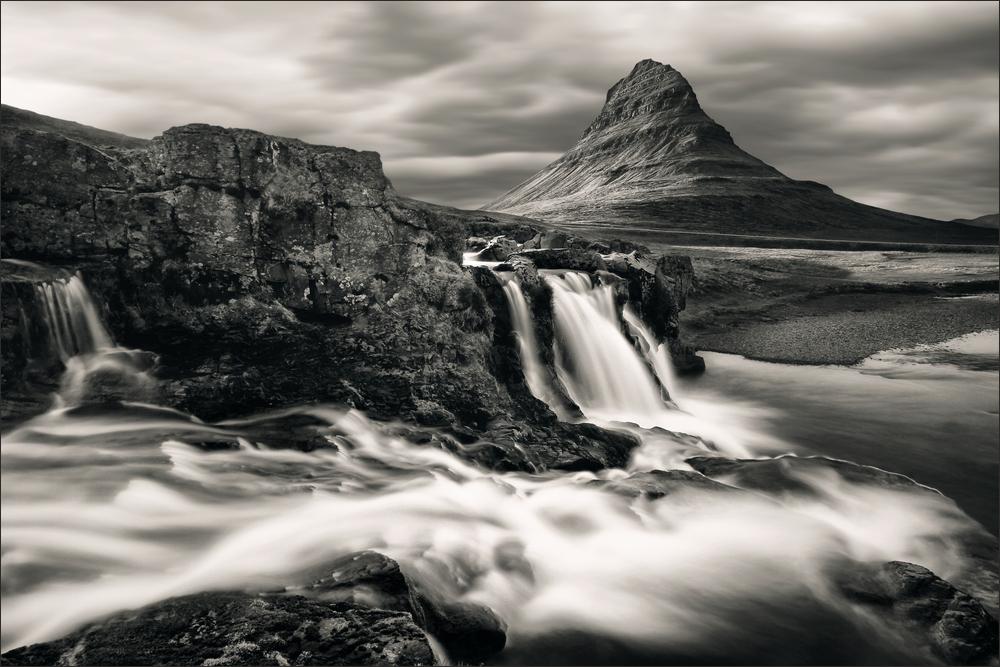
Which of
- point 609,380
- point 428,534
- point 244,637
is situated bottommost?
point 428,534

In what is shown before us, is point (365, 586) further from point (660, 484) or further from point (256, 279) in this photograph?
point (256, 279)

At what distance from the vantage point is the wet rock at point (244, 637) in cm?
589

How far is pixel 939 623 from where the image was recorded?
8352 millimetres

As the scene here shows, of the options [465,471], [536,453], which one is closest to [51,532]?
[465,471]

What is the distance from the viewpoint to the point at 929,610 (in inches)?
336

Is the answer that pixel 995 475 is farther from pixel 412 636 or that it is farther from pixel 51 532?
pixel 51 532

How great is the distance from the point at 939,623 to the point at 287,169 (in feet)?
42.6

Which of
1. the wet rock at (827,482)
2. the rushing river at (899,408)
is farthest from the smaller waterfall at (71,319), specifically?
the rushing river at (899,408)

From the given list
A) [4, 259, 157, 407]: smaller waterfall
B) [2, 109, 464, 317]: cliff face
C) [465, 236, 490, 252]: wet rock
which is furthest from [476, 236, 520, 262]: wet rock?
[4, 259, 157, 407]: smaller waterfall

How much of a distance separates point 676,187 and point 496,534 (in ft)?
391

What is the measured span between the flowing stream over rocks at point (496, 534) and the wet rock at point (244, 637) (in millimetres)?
577

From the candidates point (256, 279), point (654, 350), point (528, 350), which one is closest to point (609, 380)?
point (528, 350)

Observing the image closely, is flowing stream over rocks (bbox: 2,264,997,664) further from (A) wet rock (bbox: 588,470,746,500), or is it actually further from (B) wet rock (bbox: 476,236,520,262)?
(B) wet rock (bbox: 476,236,520,262)

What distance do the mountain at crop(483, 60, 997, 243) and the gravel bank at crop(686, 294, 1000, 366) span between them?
5270 cm
